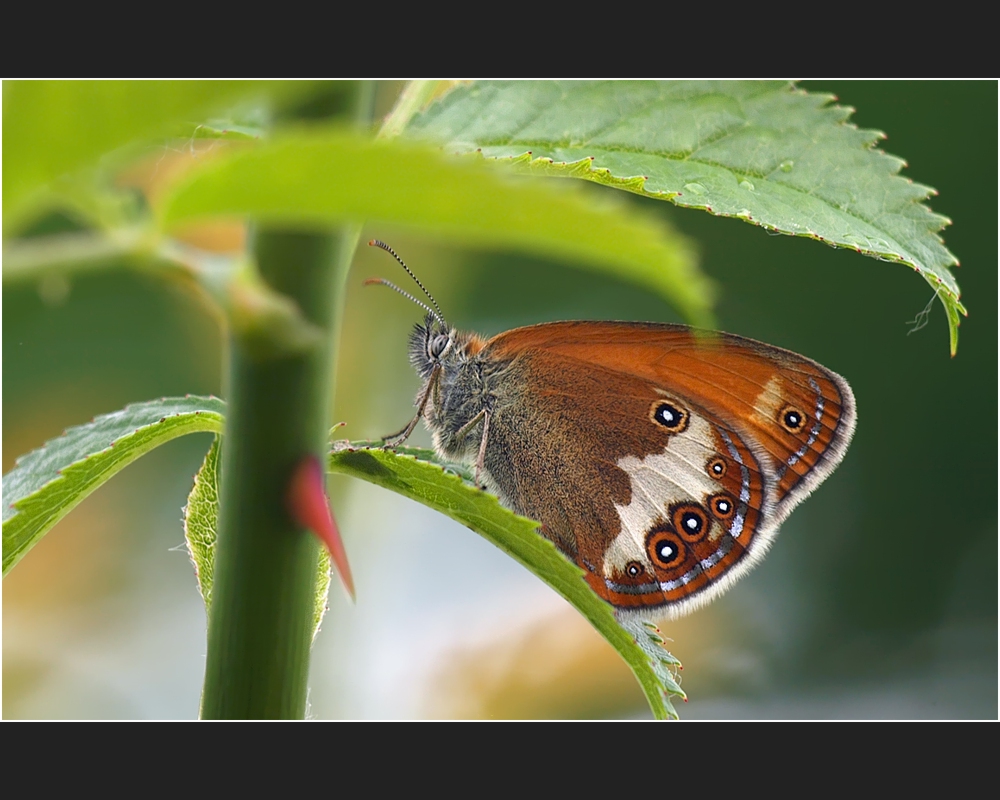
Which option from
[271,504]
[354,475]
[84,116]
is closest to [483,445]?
[354,475]

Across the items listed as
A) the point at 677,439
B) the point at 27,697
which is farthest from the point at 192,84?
the point at 27,697

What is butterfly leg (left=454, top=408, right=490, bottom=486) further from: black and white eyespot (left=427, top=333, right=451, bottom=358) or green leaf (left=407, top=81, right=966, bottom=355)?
green leaf (left=407, top=81, right=966, bottom=355)

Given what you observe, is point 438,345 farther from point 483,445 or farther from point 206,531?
point 206,531

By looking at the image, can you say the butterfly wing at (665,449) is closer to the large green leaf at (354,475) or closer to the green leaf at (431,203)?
the large green leaf at (354,475)

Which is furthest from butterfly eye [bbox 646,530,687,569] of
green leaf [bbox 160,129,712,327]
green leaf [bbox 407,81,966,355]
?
green leaf [bbox 160,129,712,327]

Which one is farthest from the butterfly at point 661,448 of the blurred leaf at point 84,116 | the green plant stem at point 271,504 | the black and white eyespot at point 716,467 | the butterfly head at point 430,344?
the blurred leaf at point 84,116

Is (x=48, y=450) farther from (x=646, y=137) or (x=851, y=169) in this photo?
(x=851, y=169)
